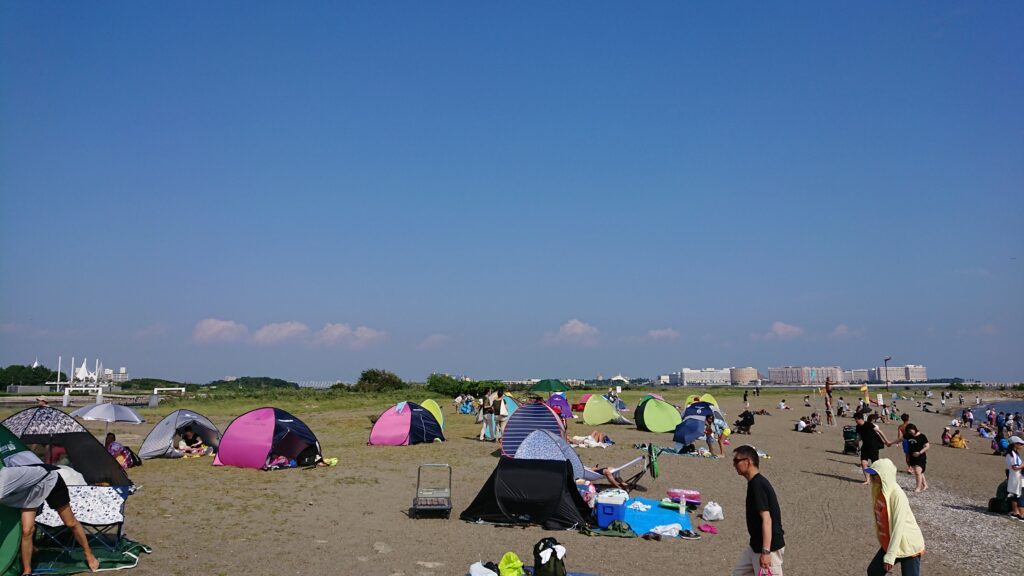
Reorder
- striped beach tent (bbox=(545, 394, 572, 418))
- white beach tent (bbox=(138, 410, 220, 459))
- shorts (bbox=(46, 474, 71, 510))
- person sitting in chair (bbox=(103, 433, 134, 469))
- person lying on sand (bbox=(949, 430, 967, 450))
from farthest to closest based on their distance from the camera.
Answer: striped beach tent (bbox=(545, 394, 572, 418)), person lying on sand (bbox=(949, 430, 967, 450)), white beach tent (bbox=(138, 410, 220, 459)), person sitting in chair (bbox=(103, 433, 134, 469)), shorts (bbox=(46, 474, 71, 510))

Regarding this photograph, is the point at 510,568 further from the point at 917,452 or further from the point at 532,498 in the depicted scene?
the point at 917,452

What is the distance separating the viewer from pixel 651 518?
11.2 metres

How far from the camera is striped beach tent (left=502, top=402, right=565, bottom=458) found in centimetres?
1792

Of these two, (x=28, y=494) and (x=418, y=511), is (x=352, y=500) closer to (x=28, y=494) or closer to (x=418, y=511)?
(x=418, y=511)

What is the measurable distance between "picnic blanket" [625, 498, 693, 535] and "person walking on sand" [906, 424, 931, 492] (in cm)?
764

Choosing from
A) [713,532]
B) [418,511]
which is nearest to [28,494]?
[418,511]

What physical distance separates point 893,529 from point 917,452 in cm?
1106

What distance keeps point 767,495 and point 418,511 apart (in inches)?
310

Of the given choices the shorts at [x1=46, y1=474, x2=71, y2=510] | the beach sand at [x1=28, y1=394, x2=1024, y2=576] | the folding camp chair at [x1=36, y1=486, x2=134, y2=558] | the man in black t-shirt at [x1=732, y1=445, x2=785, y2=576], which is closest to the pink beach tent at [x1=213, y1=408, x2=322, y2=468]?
the beach sand at [x1=28, y1=394, x2=1024, y2=576]

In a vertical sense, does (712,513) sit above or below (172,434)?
below

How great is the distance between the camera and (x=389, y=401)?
52.9 metres

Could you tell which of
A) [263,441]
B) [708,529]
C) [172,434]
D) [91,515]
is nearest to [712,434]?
[708,529]

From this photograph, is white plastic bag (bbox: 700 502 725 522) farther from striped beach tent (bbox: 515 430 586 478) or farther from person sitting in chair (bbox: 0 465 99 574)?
person sitting in chair (bbox: 0 465 99 574)

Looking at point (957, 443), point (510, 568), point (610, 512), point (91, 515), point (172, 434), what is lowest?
point (957, 443)
